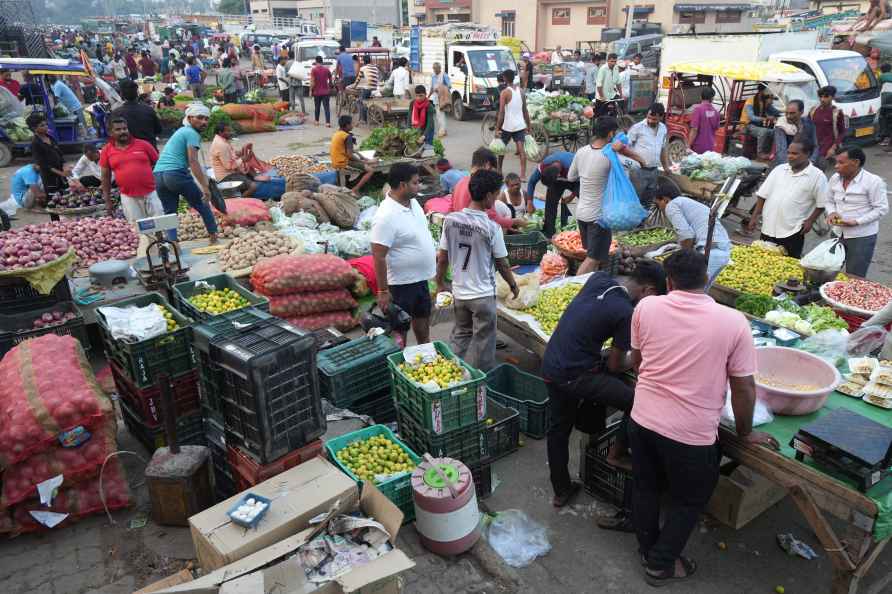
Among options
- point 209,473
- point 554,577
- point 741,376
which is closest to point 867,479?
point 741,376

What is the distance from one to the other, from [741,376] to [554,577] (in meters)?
1.71

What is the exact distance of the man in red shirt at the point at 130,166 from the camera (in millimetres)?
7598

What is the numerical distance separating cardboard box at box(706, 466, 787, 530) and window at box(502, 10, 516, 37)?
46990 mm

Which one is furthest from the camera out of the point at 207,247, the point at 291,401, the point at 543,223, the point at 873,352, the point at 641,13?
the point at 641,13

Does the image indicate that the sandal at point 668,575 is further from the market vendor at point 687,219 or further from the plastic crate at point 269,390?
the market vendor at point 687,219

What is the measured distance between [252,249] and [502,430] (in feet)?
14.0

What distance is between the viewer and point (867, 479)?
121 inches

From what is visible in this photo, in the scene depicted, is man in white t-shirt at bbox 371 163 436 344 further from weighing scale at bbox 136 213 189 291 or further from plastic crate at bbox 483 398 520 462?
weighing scale at bbox 136 213 189 291

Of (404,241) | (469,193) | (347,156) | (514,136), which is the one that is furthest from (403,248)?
(514,136)

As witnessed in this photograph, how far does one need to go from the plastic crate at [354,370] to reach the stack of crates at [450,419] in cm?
50

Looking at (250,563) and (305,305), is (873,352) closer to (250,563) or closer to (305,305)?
(250,563)

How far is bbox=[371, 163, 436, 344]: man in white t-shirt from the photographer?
5.11m

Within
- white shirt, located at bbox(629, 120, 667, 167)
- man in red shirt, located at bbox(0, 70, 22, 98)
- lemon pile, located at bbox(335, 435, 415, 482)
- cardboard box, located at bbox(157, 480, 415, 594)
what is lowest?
lemon pile, located at bbox(335, 435, 415, 482)

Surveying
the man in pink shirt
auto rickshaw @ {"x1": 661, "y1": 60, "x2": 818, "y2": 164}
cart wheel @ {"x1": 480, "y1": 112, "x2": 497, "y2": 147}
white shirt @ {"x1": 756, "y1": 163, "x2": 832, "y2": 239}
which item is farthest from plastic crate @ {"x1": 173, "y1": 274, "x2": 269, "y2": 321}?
cart wheel @ {"x1": 480, "y1": 112, "x2": 497, "y2": 147}
